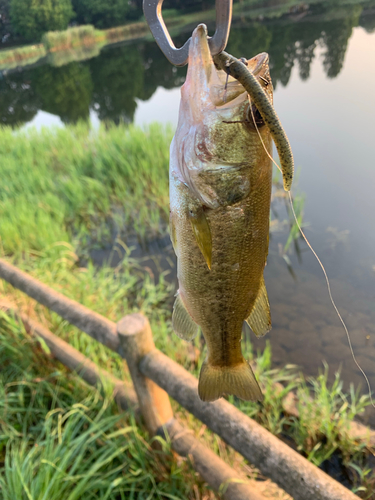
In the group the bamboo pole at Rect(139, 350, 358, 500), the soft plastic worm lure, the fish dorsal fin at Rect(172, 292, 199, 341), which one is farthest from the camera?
the bamboo pole at Rect(139, 350, 358, 500)

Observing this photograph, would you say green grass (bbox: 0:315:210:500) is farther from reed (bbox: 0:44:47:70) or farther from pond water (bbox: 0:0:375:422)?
reed (bbox: 0:44:47:70)

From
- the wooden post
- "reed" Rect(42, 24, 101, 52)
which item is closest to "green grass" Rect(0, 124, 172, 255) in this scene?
the wooden post

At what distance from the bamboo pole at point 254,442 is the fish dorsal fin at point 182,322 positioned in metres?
0.76

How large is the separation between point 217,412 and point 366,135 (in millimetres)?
7892

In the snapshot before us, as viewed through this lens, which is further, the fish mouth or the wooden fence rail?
the wooden fence rail

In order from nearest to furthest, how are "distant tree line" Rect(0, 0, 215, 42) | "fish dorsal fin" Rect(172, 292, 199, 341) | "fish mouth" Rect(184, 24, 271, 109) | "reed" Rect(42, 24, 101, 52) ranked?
"fish mouth" Rect(184, 24, 271, 109)
"fish dorsal fin" Rect(172, 292, 199, 341)
"reed" Rect(42, 24, 101, 52)
"distant tree line" Rect(0, 0, 215, 42)

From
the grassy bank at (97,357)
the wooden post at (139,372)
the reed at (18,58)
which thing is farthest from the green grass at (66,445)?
the reed at (18,58)

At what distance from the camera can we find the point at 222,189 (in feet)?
3.22

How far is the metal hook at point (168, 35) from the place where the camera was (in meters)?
Result: 0.69

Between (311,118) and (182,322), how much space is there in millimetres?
9119

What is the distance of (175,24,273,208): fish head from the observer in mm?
939

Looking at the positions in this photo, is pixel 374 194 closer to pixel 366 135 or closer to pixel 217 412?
pixel 366 135

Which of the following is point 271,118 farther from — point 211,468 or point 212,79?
point 211,468

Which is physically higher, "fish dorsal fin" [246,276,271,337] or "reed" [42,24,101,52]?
"reed" [42,24,101,52]
